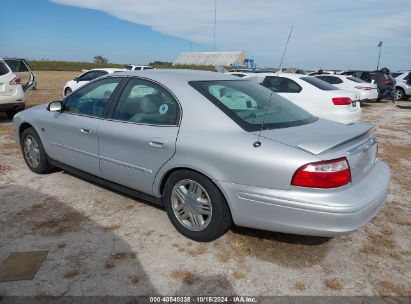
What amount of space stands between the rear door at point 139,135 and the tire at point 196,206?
236 millimetres

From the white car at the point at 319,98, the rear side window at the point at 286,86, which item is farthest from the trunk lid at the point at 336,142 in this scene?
the rear side window at the point at 286,86

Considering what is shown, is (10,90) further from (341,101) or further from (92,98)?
(341,101)

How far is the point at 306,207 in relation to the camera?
273 centimetres

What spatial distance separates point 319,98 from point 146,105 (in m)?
5.87

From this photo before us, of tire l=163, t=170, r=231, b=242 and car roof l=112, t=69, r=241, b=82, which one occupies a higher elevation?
car roof l=112, t=69, r=241, b=82

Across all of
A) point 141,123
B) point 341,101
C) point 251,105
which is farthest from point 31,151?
point 341,101

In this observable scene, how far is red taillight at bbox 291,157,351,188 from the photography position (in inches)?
106

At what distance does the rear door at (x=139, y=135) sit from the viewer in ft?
11.3

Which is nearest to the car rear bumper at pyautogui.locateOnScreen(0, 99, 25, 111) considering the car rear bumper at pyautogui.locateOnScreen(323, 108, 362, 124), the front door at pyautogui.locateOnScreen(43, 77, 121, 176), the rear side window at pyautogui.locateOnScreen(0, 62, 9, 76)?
the rear side window at pyautogui.locateOnScreen(0, 62, 9, 76)

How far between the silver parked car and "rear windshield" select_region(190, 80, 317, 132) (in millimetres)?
14

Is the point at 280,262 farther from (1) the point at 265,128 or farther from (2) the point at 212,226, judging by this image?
(1) the point at 265,128

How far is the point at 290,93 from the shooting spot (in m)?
9.03

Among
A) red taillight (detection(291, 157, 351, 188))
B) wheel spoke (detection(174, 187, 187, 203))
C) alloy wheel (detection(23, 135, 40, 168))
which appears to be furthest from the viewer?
alloy wheel (detection(23, 135, 40, 168))

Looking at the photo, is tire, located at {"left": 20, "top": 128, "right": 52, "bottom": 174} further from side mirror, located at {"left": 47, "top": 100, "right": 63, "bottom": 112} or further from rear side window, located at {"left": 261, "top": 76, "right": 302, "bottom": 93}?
rear side window, located at {"left": 261, "top": 76, "right": 302, "bottom": 93}
